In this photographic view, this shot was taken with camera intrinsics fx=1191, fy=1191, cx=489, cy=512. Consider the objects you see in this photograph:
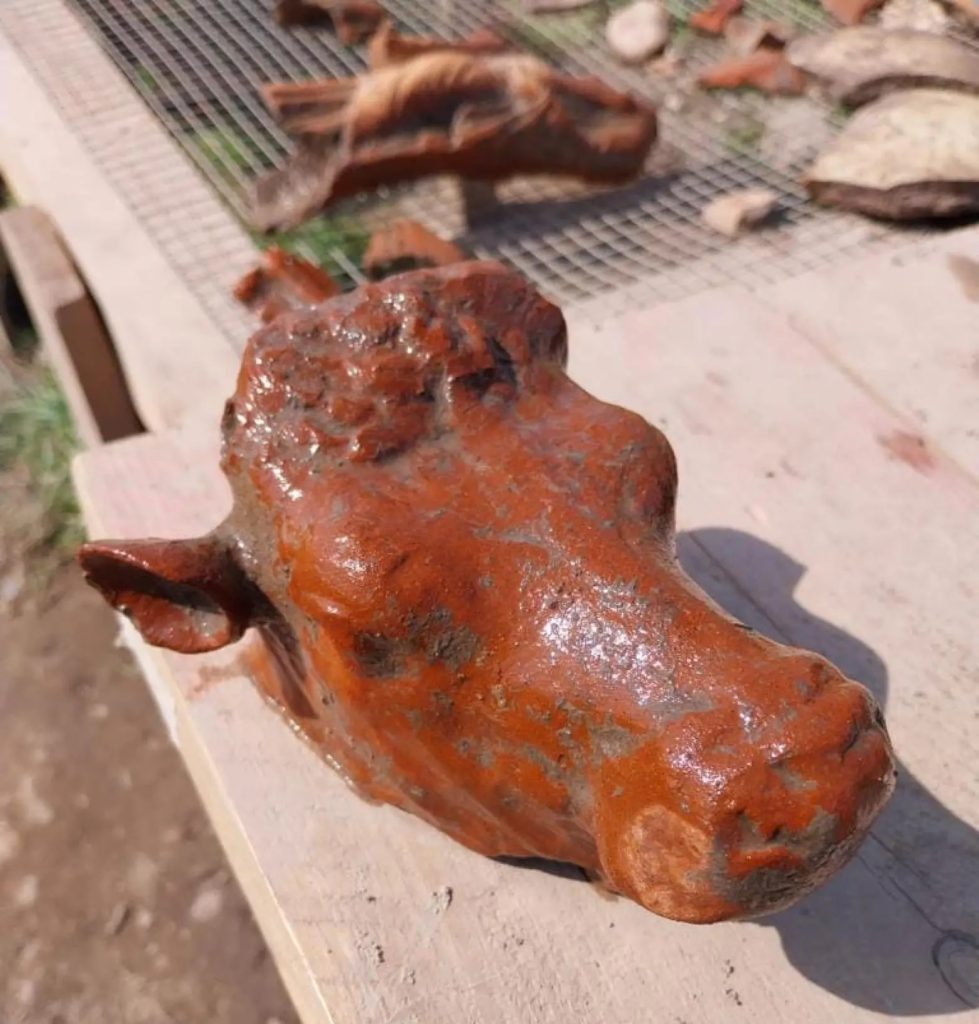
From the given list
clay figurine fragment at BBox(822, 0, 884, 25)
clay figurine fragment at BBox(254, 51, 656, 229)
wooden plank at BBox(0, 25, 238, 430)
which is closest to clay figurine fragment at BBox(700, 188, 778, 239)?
clay figurine fragment at BBox(254, 51, 656, 229)

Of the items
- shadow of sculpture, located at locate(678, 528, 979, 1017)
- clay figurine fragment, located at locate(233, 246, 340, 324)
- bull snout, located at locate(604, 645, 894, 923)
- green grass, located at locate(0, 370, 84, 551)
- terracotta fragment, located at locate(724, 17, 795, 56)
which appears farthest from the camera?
terracotta fragment, located at locate(724, 17, 795, 56)

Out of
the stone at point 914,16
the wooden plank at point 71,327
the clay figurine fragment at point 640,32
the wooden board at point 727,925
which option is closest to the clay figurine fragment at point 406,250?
the wooden board at point 727,925

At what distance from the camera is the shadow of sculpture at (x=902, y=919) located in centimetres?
116

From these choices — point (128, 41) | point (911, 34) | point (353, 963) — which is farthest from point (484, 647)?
point (128, 41)

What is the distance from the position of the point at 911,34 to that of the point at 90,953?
98.7 inches

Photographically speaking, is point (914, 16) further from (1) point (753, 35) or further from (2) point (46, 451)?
(2) point (46, 451)

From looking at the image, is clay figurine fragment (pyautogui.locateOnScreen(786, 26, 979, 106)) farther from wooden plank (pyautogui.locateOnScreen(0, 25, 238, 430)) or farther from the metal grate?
wooden plank (pyautogui.locateOnScreen(0, 25, 238, 430))

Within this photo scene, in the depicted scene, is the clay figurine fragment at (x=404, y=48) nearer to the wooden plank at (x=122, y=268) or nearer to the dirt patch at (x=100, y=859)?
the wooden plank at (x=122, y=268)

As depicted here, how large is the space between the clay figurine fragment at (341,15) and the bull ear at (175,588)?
2203 millimetres

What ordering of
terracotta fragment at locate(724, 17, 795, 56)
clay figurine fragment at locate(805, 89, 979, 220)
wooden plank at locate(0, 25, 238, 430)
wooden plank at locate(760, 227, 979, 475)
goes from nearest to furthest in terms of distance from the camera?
wooden plank at locate(760, 227, 979, 475)
wooden plank at locate(0, 25, 238, 430)
clay figurine fragment at locate(805, 89, 979, 220)
terracotta fragment at locate(724, 17, 795, 56)

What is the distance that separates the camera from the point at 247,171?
2.61m

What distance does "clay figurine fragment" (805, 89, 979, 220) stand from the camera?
2.21 m

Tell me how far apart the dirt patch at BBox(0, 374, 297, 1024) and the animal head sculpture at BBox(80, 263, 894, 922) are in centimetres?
111

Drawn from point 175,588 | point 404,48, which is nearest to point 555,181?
point 404,48
